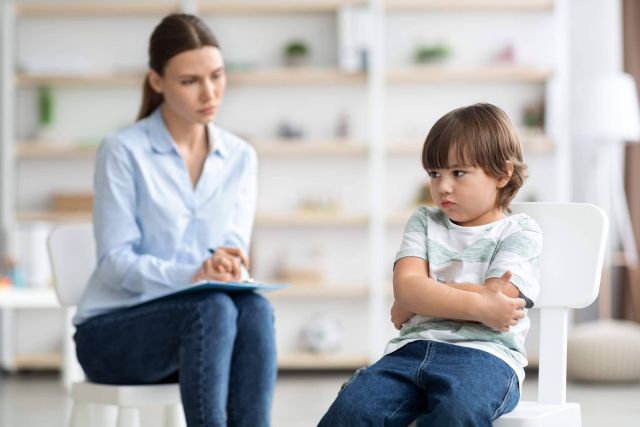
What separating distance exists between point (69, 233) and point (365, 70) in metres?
3.17

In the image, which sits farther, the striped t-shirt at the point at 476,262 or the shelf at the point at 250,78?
the shelf at the point at 250,78

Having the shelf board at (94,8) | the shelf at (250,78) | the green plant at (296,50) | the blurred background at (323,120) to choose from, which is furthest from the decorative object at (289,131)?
the shelf board at (94,8)

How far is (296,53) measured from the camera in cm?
545

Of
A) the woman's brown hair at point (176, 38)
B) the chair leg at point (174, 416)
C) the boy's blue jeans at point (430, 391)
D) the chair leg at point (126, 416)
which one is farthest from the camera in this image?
the woman's brown hair at point (176, 38)

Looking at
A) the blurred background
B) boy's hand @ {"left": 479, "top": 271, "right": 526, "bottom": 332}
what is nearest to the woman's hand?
boy's hand @ {"left": 479, "top": 271, "right": 526, "bottom": 332}

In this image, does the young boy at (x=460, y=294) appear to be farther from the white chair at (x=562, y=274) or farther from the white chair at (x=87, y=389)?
the white chair at (x=87, y=389)

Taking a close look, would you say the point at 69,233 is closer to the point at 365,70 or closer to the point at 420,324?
the point at 420,324

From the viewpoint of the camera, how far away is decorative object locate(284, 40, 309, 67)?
5.45 metres

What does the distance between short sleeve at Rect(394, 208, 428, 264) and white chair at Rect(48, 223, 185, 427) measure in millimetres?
650

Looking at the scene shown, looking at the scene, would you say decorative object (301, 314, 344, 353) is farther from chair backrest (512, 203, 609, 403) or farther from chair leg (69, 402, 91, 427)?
chair backrest (512, 203, 609, 403)

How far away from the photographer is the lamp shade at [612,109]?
519 cm

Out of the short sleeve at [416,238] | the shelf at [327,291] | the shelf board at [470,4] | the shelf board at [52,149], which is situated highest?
the shelf board at [470,4]

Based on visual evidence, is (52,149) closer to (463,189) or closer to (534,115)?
(534,115)

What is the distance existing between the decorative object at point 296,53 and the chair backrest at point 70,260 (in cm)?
314
